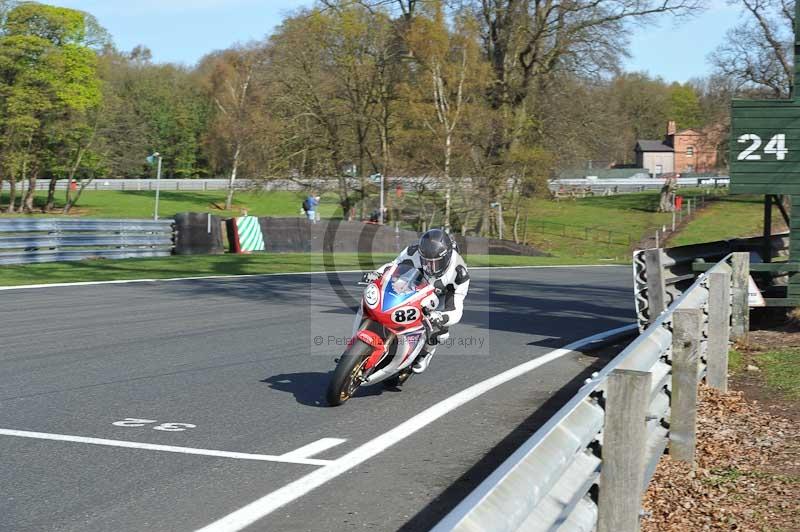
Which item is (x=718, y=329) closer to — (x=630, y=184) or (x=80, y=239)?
(x=80, y=239)

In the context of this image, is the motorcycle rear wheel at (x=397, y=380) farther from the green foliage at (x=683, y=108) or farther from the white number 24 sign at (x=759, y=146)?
the green foliage at (x=683, y=108)

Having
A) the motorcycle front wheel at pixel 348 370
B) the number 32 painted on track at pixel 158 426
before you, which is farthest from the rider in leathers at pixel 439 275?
the number 32 painted on track at pixel 158 426

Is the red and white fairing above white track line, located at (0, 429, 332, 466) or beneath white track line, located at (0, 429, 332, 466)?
above

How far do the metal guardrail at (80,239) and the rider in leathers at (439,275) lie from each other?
1524 cm

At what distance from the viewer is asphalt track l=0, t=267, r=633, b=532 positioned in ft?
17.9

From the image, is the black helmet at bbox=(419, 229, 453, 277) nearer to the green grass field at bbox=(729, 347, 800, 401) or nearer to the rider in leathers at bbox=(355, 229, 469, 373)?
the rider in leathers at bbox=(355, 229, 469, 373)

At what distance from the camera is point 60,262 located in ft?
76.1

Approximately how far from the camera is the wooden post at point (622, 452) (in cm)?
407

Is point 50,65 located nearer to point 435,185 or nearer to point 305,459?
point 435,185

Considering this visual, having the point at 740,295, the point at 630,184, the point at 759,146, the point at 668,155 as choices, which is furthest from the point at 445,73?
the point at 668,155

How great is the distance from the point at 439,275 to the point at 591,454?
475 centimetres

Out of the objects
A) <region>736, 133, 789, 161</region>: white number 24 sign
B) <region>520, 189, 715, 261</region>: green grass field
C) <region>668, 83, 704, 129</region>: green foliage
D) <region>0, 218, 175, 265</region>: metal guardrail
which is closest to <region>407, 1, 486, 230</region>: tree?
<region>520, 189, 715, 261</region>: green grass field

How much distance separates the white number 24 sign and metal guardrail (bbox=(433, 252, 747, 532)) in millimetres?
7361

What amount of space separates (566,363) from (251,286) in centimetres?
945
